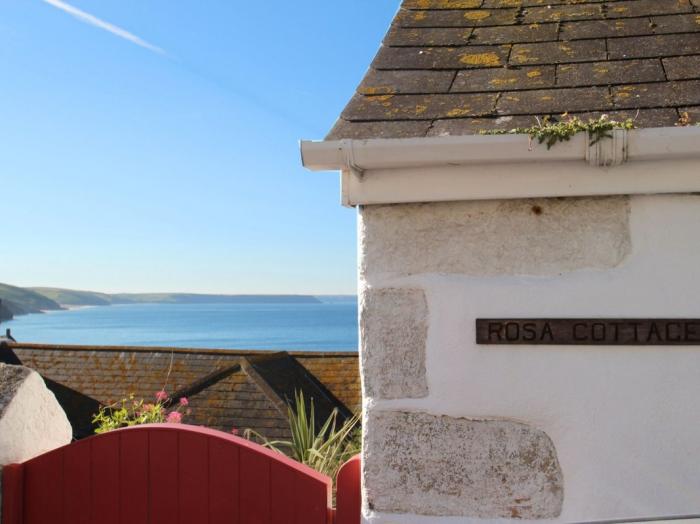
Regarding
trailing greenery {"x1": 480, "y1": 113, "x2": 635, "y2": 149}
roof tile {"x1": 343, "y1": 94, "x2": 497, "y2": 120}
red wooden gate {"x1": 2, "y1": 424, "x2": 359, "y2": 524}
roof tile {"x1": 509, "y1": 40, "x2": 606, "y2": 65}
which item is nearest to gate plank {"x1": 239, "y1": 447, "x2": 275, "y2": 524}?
red wooden gate {"x1": 2, "y1": 424, "x2": 359, "y2": 524}

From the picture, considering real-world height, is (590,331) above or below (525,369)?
above

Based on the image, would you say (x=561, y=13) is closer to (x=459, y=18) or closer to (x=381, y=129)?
(x=459, y=18)

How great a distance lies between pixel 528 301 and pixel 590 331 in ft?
0.74

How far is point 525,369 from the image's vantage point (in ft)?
8.36

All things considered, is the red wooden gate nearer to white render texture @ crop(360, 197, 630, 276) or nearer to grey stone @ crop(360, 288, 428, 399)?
grey stone @ crop(360, 288, 428, 399)

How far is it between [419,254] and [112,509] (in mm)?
1838

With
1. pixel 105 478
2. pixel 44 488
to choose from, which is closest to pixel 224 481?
pixel 105 478

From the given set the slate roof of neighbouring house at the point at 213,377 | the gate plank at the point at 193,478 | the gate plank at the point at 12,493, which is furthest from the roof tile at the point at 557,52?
the slate roof of neighbouring house at the point at 213,377

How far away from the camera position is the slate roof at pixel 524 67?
259 centimetres

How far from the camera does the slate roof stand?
2594mm

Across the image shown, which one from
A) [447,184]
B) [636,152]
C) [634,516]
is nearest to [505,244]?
[447,184]

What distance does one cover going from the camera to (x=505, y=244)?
2.56 metres

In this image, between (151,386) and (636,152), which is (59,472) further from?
(151,386)

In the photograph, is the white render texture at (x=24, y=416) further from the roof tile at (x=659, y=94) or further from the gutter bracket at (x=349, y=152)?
the roof tile at (x=659, y=94)
